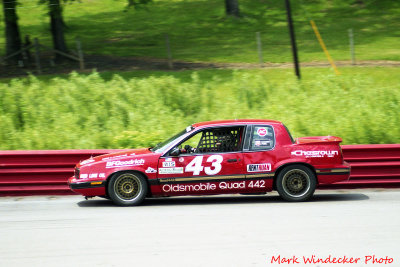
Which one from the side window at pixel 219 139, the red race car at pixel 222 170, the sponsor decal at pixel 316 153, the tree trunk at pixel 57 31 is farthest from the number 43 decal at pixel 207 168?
the tree trunk at pixel 57 31

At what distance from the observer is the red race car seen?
9523 mm

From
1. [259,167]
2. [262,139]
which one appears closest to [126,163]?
[259,167]

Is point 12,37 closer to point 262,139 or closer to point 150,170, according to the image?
point 150,170

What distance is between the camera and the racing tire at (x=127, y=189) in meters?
9.51

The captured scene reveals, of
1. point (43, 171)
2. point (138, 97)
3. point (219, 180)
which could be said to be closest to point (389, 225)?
point (219, 180)

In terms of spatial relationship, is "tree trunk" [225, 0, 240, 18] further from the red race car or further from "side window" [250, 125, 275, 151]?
the red race car

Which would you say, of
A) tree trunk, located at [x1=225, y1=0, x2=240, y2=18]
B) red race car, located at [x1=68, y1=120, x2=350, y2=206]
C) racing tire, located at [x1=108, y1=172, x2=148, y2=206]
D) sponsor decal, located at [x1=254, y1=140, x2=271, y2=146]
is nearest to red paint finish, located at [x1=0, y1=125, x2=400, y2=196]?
red race car, located at [x1=68, y1=120, x2=350, y2=206]

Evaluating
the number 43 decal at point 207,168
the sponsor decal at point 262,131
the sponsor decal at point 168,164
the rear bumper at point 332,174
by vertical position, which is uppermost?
the sponsor decal at point 262,131

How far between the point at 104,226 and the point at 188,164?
2.01 m

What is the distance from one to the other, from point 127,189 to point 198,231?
7.31 ft

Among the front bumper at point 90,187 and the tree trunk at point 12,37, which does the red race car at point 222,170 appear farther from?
the tree trunk at point 12,37

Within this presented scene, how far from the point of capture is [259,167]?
957 cm

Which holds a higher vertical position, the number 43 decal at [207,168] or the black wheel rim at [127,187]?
the number 43 decal at [207,168]

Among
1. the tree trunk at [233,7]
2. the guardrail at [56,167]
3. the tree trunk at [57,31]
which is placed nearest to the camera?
the guardrail at [56,167]
